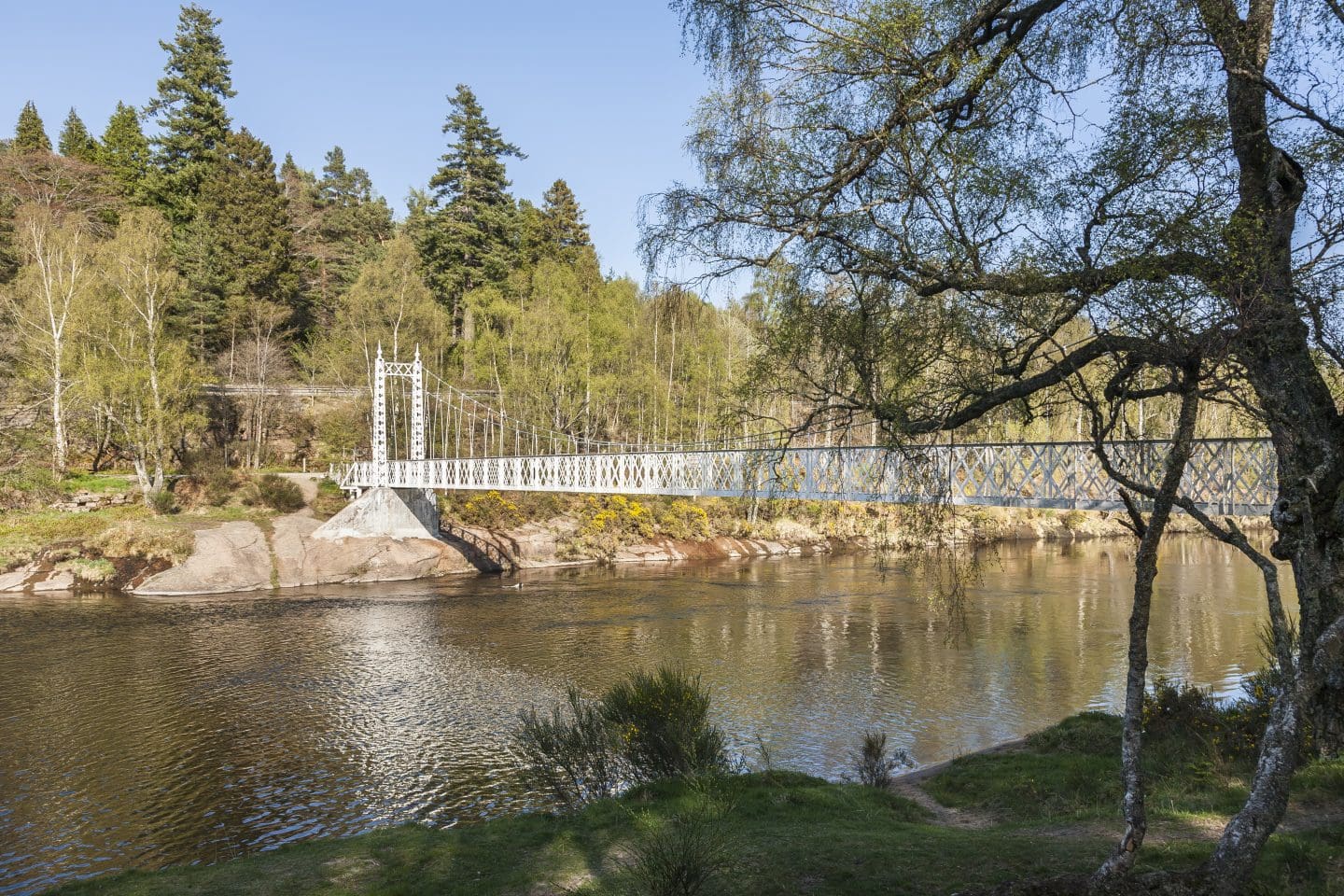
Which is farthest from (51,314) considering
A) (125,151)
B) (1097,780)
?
(1097,780)

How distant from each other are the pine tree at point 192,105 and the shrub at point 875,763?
43195 mm

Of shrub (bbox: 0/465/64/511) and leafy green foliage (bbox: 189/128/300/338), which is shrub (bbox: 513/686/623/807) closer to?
shrub (bbox: 0/465/64/511)

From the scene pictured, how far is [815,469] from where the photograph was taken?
15422 millimetres

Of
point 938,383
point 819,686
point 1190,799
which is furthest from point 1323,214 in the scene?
point 819,686

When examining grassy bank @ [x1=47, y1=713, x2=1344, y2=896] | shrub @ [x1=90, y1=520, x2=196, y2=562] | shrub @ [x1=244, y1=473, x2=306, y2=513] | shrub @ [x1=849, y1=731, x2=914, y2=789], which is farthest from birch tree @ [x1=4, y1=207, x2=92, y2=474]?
shrub @ [x1=849, y1=731, x2=914, y2=789]

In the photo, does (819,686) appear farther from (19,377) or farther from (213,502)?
(19,377)

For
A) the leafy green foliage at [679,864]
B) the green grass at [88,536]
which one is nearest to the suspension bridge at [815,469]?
the leafy green foliage at [679,864]

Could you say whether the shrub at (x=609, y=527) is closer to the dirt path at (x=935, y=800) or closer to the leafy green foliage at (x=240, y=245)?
the leafy green foliage at (x=240, y=245)

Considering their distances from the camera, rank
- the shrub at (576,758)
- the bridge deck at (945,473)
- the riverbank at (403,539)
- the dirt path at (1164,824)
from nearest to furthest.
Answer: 1. the dirt path at (1164,824)
2. the bridge deck at (945,473)
3. the shrub at (576,758)
4. the riverbank at (403,539)

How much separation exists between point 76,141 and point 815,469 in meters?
50.2

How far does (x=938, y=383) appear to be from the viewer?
614 cm

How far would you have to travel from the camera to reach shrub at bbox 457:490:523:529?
33062 millimetres

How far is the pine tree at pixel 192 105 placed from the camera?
42531 mm

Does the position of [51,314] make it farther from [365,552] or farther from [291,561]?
[365,552]
